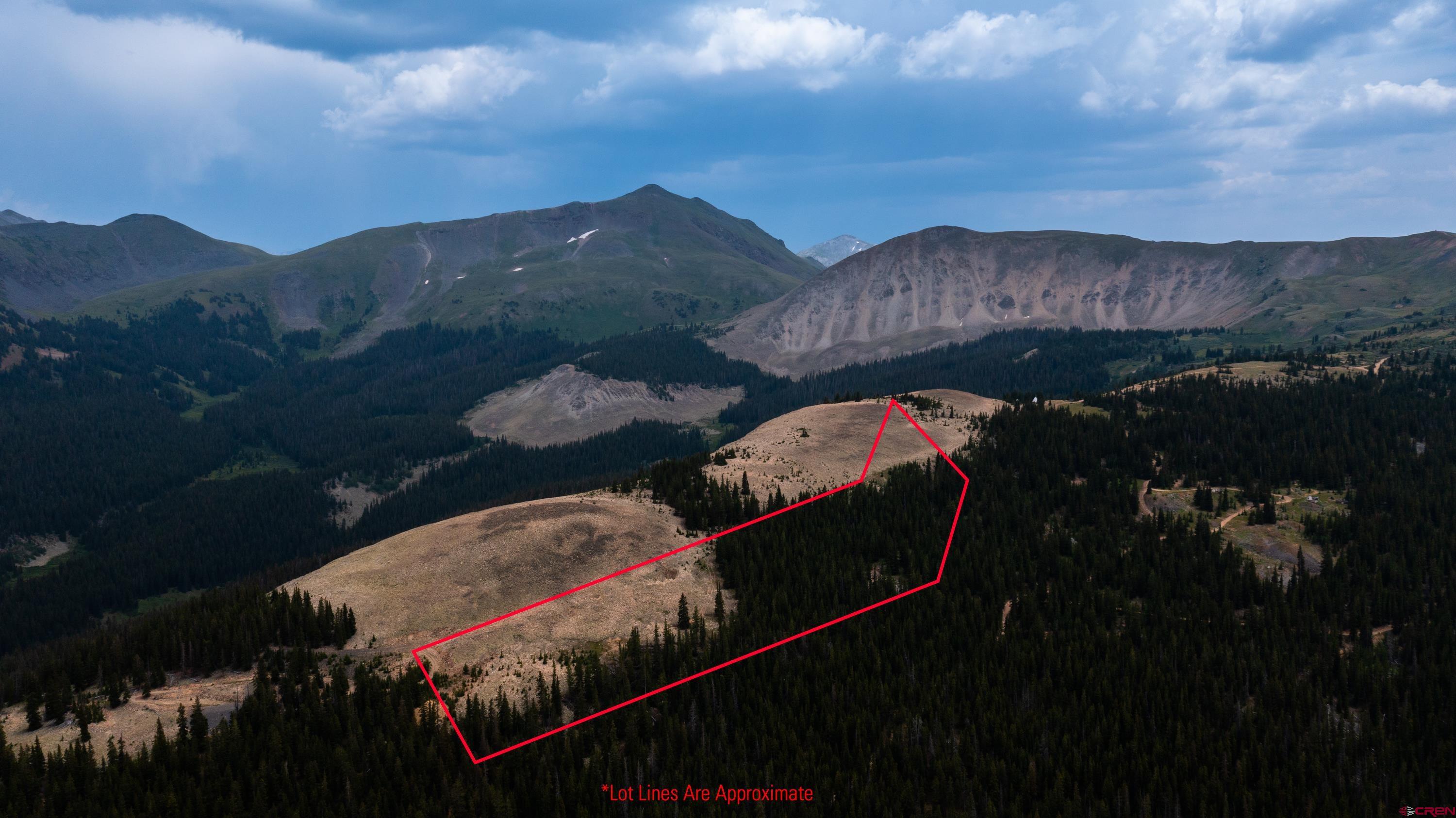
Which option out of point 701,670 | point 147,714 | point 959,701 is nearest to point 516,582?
point 701,670

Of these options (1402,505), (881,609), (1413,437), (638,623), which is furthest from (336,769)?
(1413,437)

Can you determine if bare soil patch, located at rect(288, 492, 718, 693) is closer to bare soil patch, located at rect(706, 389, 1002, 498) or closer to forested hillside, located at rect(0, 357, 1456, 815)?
forested hillside, located at rect(0, 357, 1456, 815)

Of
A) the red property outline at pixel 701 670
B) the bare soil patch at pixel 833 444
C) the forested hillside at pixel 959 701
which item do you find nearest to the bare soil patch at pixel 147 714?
the forested hillside at pixel 959 701

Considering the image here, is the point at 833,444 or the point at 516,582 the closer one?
the point at 516,582

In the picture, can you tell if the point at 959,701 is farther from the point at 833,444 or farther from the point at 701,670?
the point at 833,444

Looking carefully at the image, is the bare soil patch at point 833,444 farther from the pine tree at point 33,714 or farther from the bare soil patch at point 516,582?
the pine tree at point 33,714

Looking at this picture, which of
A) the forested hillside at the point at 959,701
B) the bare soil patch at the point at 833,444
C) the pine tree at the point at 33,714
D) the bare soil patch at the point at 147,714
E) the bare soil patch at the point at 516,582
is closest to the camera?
the forested hillside at the point at 959,701
